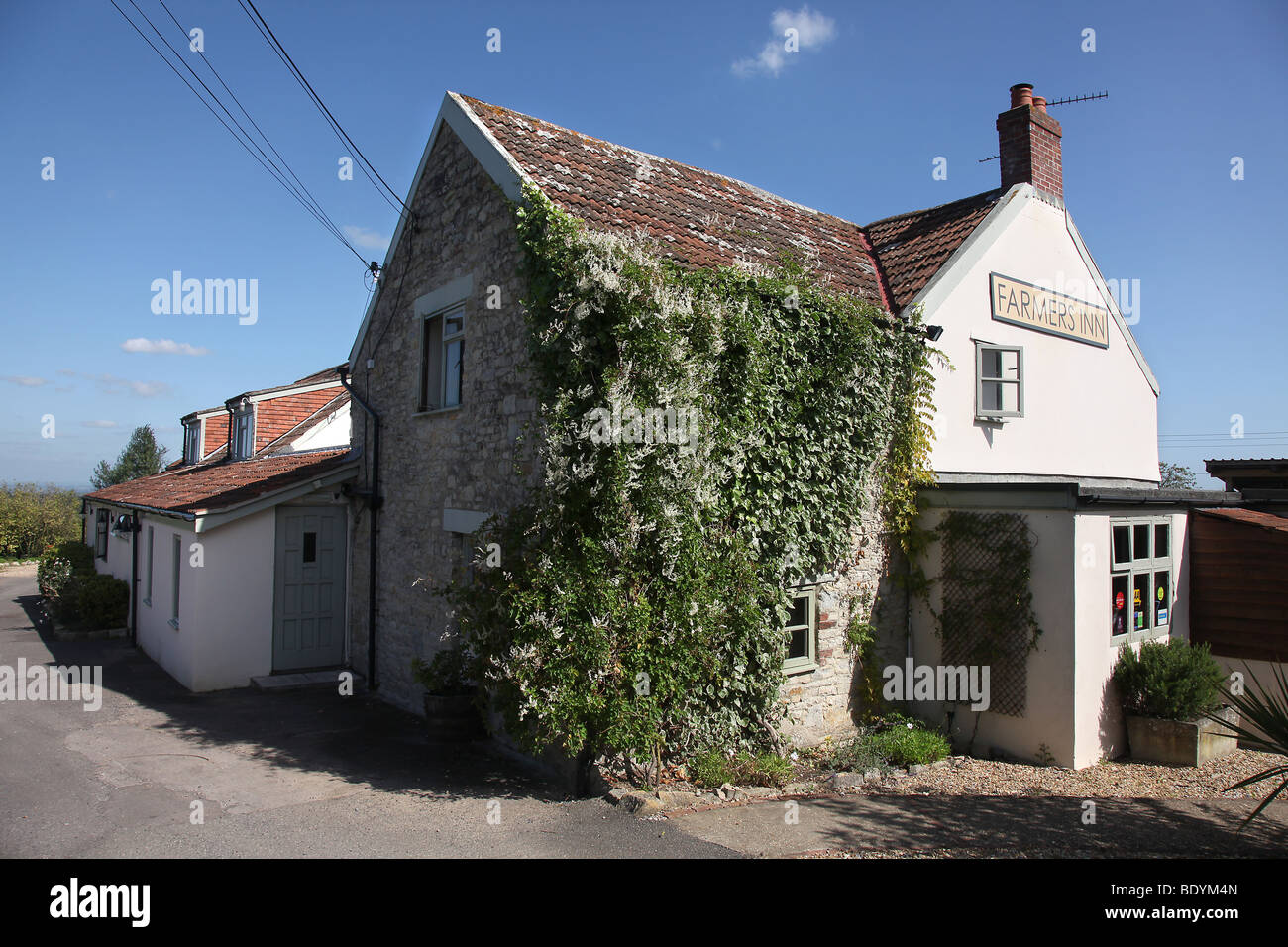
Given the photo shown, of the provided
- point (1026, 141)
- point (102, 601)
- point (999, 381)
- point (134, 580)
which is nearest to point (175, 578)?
point (134, 580)

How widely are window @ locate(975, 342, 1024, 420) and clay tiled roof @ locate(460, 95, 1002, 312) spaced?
1.55 m

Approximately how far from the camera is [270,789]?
23.9 ft

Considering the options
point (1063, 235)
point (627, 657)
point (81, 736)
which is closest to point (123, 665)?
point (81, 736)

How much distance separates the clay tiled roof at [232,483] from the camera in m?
11.9

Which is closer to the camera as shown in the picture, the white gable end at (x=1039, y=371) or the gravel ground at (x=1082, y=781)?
the gravel ground at (x=1082, y=781)

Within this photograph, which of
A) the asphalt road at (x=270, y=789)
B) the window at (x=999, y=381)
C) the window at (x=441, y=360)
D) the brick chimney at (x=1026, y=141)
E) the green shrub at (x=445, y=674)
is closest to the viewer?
the asphalt road at (x=270, y=789)

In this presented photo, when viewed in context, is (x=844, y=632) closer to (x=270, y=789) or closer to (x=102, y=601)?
(x=270, y=789)

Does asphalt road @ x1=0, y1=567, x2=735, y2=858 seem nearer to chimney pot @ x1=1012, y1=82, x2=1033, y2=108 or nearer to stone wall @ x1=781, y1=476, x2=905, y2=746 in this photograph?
stone wall @ x1=781, y1=476, x2=905, y2=746

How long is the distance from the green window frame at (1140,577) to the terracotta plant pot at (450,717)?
7552 millimetres

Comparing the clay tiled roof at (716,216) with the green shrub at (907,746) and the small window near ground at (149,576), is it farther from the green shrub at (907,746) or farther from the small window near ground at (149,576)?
the small window near ground at (149,576)

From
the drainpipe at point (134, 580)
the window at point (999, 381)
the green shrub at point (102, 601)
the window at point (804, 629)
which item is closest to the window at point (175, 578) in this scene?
the drainpipe at point (134, 580)

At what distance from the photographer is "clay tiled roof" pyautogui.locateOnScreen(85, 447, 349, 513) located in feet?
39.2
